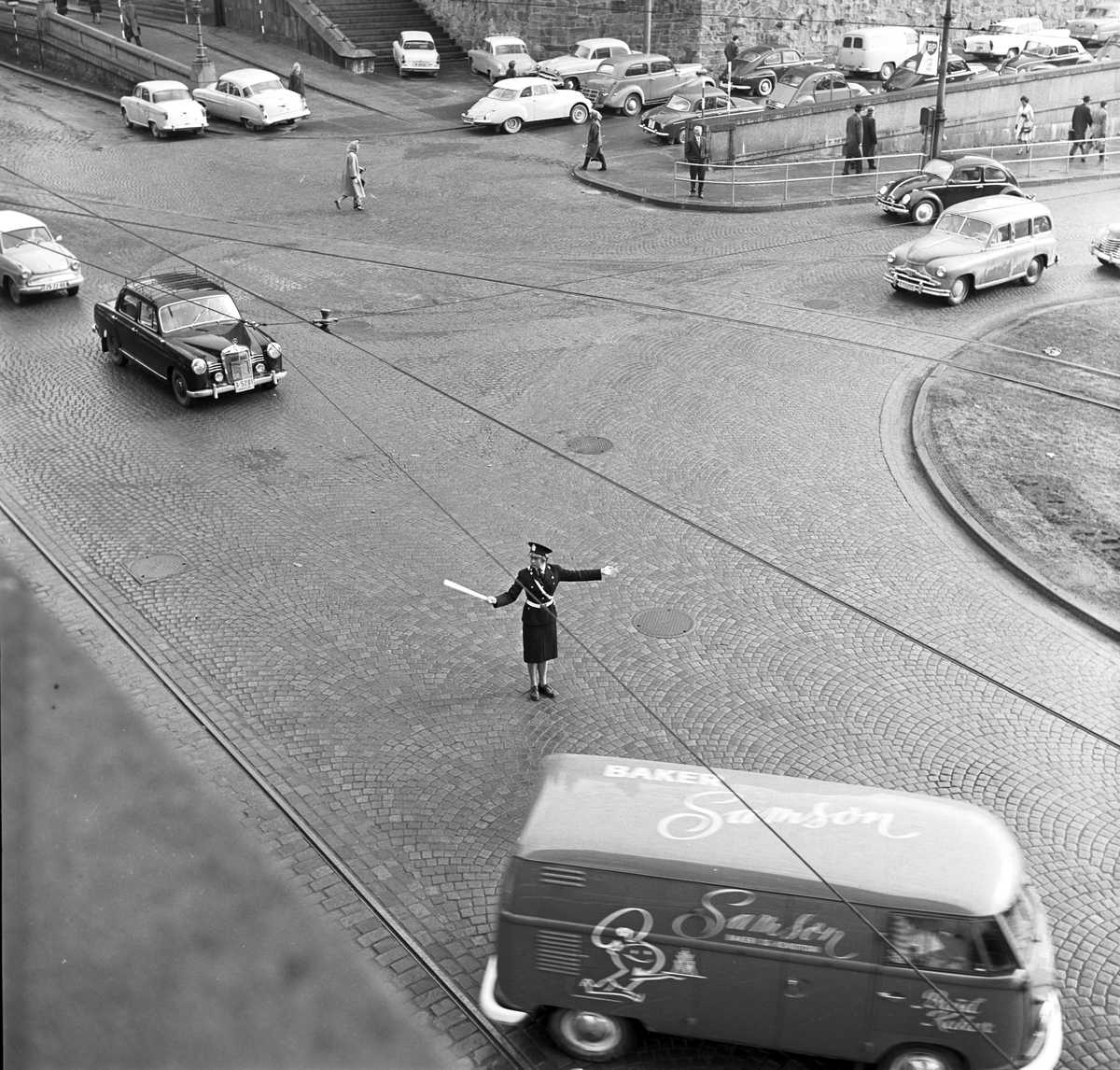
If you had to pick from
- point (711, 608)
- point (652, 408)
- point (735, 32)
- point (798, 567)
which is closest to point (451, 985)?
point (711, 608)

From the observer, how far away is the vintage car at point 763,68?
143 feet

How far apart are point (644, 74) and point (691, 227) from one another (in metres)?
14.8

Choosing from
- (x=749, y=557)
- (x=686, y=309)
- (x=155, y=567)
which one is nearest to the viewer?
(x=155, y=567)

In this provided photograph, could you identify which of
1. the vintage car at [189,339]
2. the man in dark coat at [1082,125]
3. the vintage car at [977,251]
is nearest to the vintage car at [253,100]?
the vintage car at [189,339]

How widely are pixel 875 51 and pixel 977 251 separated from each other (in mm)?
26393

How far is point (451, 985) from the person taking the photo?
345 inches

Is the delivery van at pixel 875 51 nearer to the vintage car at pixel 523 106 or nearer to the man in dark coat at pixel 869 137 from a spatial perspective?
the vintage car at pixel 523 106

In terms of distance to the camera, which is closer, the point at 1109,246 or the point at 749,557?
the point at 749,557

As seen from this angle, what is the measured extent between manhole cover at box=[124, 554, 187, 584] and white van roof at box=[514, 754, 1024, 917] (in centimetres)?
737

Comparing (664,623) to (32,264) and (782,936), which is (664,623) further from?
(32,264)

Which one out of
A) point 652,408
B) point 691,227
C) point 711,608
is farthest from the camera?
point 691,227

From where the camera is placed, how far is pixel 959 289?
2409cm

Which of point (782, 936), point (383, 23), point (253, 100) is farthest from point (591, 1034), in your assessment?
point (383, 23)

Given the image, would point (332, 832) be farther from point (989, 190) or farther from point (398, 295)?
point (989, 190)
